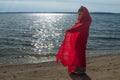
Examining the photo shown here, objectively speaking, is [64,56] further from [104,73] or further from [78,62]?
[104,73]

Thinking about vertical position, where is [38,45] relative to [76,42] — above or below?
below

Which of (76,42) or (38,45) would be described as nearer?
(76,42)

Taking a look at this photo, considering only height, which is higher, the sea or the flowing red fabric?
the flowing red fabric

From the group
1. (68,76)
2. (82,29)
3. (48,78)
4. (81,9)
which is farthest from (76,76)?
(81,9)

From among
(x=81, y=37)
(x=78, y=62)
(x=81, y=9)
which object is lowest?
(x=78, y=62)

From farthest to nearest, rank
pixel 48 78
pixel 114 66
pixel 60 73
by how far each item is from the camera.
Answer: pixel 114 66 → pixel 60 73 → pixel 48 78

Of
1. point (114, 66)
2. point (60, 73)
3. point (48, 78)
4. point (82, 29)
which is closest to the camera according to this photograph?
point (82, 29)

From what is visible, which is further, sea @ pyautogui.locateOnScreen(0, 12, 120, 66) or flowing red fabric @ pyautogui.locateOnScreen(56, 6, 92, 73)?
sea @ pyautogui.locateOnScreen(0, 12, 120, 66)

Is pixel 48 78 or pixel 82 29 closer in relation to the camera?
pixel 82 29

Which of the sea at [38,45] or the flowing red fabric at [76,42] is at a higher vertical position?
the flowing red fabric at [76,42]

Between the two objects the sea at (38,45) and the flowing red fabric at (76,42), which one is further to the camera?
the sea at (38,45)

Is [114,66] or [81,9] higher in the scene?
[81,9]

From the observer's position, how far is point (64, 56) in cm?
906

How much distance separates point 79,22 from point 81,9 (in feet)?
1.36
